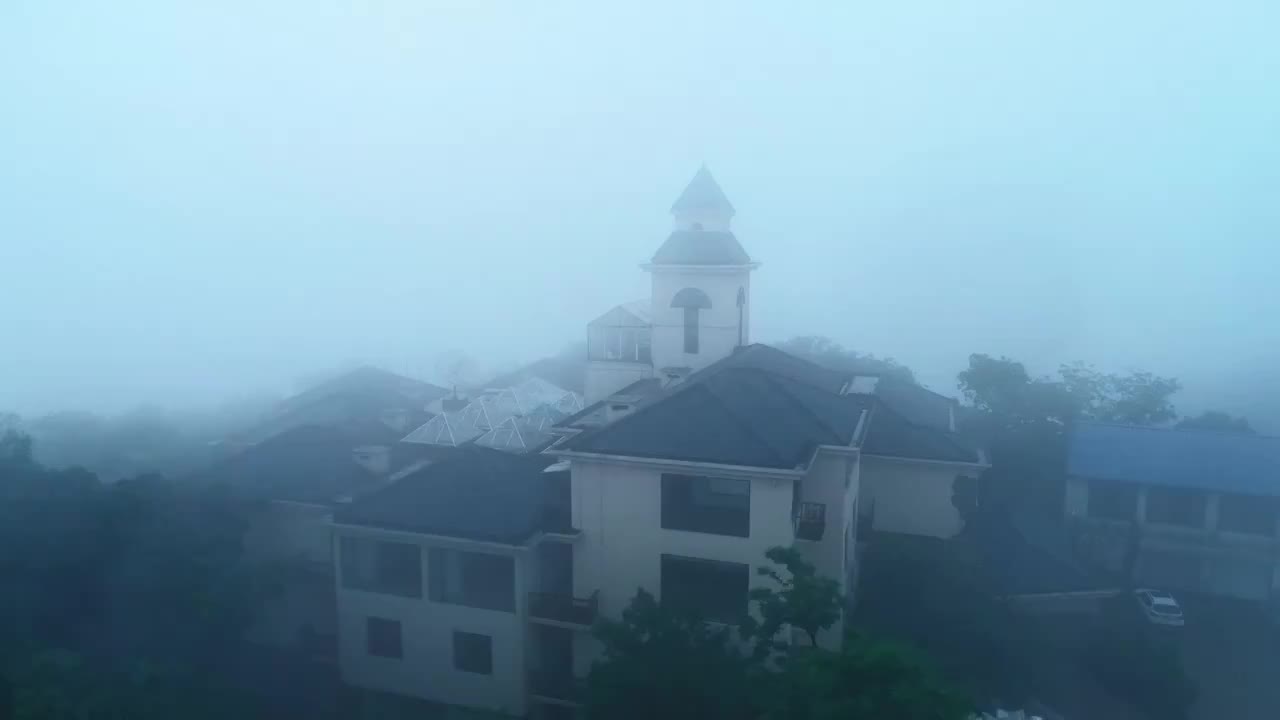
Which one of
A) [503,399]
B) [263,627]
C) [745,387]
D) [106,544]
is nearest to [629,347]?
[503,399]

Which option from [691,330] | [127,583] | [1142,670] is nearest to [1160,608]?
[1142,670]

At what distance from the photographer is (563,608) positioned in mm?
13711

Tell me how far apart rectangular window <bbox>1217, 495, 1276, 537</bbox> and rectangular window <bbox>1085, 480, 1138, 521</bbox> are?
1.81 m

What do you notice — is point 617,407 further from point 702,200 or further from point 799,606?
point 799,606

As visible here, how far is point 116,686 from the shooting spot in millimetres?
10375

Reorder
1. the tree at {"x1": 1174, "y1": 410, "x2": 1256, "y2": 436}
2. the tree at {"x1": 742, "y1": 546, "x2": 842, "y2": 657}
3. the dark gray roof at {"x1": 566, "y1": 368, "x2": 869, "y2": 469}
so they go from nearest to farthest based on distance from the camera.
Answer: the tree at {"x1": 742, "y1": 546, "x2": 842, "y2": 657}, the dark gray roof at {"x1": 566, "y1": 368, "x2": 869, "y2": 469}, the tree at {"x1": 1174, "y1": 410, "x2": 1256, "y2": 436}

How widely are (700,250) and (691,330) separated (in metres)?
2.07

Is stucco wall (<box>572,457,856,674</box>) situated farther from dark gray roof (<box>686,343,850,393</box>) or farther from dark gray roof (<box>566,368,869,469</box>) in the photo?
dark gray roof (<box>686,343,850,393</box>)

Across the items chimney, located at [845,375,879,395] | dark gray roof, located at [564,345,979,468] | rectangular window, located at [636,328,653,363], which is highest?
rectangular window, located at [636,328,653,363]

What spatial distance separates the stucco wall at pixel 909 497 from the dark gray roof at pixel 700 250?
603 cm

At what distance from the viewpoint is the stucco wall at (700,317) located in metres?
21.1

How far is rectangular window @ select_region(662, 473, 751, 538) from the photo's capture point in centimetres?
1348

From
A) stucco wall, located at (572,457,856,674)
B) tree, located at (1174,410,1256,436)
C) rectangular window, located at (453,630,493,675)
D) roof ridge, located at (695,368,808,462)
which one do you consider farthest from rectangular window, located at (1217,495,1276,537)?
rectangular window, located at (453,630,493,675)

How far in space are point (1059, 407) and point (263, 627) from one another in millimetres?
25570
